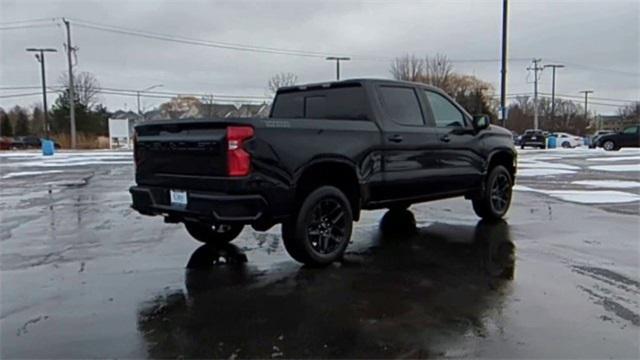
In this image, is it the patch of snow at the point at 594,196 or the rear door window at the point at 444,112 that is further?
the patch of snow at the point at 594,196

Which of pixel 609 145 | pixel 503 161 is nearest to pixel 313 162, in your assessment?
pixel 503 161

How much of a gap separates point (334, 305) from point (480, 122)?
4396 millimetres

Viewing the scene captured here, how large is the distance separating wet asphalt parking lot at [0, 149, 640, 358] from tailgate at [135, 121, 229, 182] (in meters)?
1.04

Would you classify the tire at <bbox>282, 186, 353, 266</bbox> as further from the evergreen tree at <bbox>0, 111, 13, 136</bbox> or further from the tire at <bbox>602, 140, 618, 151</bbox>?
the evergreen tree at <bbox>0, 111, 13, 136</bbox>

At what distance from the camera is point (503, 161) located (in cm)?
873

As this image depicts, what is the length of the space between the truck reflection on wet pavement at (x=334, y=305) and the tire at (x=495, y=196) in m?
1.88

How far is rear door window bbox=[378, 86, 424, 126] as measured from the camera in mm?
6598

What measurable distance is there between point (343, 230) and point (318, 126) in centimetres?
119

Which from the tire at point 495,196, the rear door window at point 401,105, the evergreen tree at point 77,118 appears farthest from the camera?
the evergreen tree at point 77,118

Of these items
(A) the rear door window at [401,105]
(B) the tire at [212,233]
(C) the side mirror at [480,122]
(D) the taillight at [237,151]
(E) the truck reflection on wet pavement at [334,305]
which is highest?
(A) the rear door window at [401,105]

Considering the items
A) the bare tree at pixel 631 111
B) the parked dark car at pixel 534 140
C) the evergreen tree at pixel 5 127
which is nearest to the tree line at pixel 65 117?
the evergreen tree at pixel 5 127

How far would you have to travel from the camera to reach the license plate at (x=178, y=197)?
211 inches

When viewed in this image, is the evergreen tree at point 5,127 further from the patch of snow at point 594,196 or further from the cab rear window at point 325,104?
the cab rear window at point 325,104

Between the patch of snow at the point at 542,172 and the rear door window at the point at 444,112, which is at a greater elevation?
the rear door window at the point at 444,112
